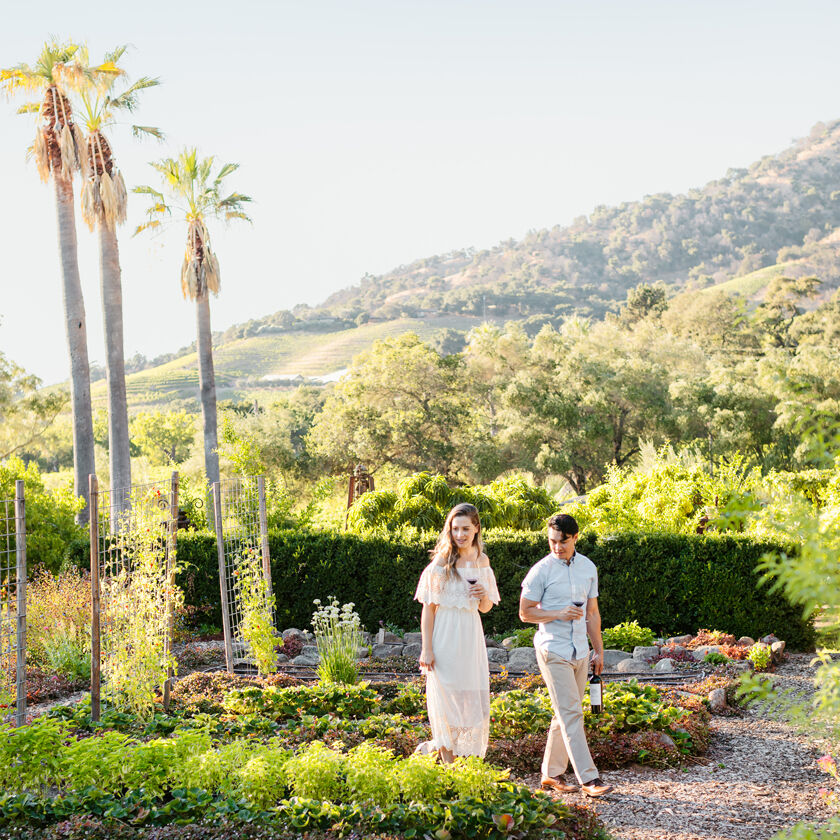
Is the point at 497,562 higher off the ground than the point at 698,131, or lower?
lower

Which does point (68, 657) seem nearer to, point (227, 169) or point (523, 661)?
point (523, 661)

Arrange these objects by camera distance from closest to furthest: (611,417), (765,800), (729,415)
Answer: (765,800), (729,415), (611,417)

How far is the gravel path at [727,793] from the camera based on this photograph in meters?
3.79

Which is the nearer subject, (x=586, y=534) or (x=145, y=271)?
(x=586, y=534)

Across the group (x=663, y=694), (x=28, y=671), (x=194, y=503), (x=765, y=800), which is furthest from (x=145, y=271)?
(x=765, y=800)

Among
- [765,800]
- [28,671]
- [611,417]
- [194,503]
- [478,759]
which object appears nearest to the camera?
[478,759]

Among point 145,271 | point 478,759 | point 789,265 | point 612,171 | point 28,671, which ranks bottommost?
point 28,671

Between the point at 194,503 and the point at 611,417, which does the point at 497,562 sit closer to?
the point at 194,503

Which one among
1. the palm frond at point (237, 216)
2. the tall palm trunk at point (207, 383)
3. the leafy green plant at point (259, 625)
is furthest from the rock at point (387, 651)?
the palm frond at point (237, 216)

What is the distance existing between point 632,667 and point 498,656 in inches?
47.7

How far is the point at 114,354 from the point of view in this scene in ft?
46.6

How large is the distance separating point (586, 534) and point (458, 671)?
480 cm

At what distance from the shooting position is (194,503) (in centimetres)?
1237

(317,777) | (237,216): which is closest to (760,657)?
(317,777)
